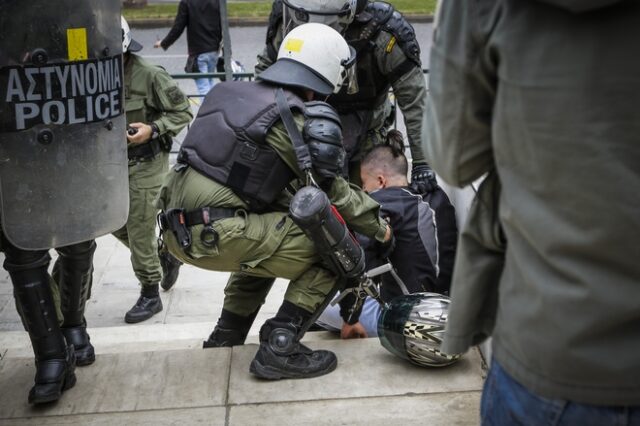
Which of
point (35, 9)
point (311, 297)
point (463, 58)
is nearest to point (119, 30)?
point (35, 9)

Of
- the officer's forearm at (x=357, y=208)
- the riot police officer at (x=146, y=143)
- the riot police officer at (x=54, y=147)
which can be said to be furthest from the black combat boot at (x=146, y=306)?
the officer's forearm at (x=357, y=208)

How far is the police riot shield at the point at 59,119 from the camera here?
11.0ft

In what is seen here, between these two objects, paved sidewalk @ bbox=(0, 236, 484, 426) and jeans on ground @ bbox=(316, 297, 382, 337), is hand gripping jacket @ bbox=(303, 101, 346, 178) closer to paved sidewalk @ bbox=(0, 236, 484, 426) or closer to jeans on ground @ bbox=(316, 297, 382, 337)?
paved sidewalk @ bbox=(0, 236, 484, 426)

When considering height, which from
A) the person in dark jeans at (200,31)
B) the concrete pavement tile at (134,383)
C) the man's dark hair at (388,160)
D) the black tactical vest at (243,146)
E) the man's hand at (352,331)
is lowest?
the person in dark jeans at (200,31)

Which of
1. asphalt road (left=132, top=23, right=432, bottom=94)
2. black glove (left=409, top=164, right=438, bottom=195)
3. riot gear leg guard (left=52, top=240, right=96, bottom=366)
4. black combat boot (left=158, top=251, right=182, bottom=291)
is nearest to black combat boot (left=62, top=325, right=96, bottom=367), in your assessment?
riot gear leg guard (left=52, top=240, right=96, bottom=366)

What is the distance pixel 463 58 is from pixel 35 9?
88.6 inches

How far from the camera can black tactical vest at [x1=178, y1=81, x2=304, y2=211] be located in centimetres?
381

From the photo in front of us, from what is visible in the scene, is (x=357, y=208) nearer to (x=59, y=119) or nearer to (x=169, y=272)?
(x=59, y=119)

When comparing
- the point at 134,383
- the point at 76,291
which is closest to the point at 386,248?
the point at 134,383

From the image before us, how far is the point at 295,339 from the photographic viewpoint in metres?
4.02

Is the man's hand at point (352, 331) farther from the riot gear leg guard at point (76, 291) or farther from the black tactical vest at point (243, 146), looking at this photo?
the riot gear leg guard at point (76, 291)

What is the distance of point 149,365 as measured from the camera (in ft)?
13.6

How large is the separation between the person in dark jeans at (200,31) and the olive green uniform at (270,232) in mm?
7053

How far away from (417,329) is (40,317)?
1.57 metres
